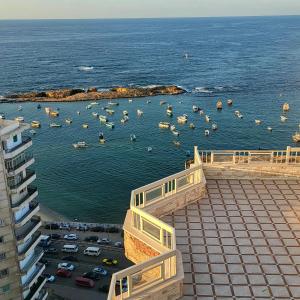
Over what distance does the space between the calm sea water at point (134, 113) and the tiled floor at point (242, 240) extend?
33.5 metres

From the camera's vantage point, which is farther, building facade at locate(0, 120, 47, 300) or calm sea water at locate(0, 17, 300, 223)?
calm sea water at locate(0, 17, 300, 223)

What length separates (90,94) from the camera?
10012 cm

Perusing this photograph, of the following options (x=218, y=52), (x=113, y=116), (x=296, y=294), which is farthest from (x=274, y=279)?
(x=218, y=52)

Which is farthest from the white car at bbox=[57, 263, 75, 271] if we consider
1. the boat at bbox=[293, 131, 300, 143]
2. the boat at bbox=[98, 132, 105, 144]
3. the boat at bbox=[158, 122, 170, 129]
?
the boat at bbox=[293, 131, 300, 143]

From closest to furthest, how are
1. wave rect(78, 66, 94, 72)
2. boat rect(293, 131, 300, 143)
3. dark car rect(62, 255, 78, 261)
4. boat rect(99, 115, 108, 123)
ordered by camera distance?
dark car rect(62, 255, 78, 261) < boat rect(293, 131, 300, 143) < boat rect(99, 115, 108, 123) < wave rect(78, 66, 94, 72)

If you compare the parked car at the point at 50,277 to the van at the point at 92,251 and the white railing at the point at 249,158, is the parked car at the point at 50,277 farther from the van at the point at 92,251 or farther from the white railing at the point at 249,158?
the white railing at the point at 249,158

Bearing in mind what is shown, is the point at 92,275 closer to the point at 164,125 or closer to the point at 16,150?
the point at 16,150

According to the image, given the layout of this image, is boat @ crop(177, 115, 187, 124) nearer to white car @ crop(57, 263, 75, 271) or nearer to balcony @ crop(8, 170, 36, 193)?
white car @ crop(57, 263, 75, 271)

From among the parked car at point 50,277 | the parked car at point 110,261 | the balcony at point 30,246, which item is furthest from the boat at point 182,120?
the balcony at point 30,246

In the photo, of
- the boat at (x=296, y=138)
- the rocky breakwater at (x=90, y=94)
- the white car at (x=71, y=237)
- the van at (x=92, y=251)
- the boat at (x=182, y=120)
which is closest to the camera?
the van at (x=92, y=251)

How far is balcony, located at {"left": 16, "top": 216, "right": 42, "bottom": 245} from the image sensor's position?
2970cm

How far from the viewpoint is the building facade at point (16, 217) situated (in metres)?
28.1

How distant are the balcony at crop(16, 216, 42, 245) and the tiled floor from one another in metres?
16.8

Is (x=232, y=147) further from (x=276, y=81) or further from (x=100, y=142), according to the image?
(x=276, y=81)
